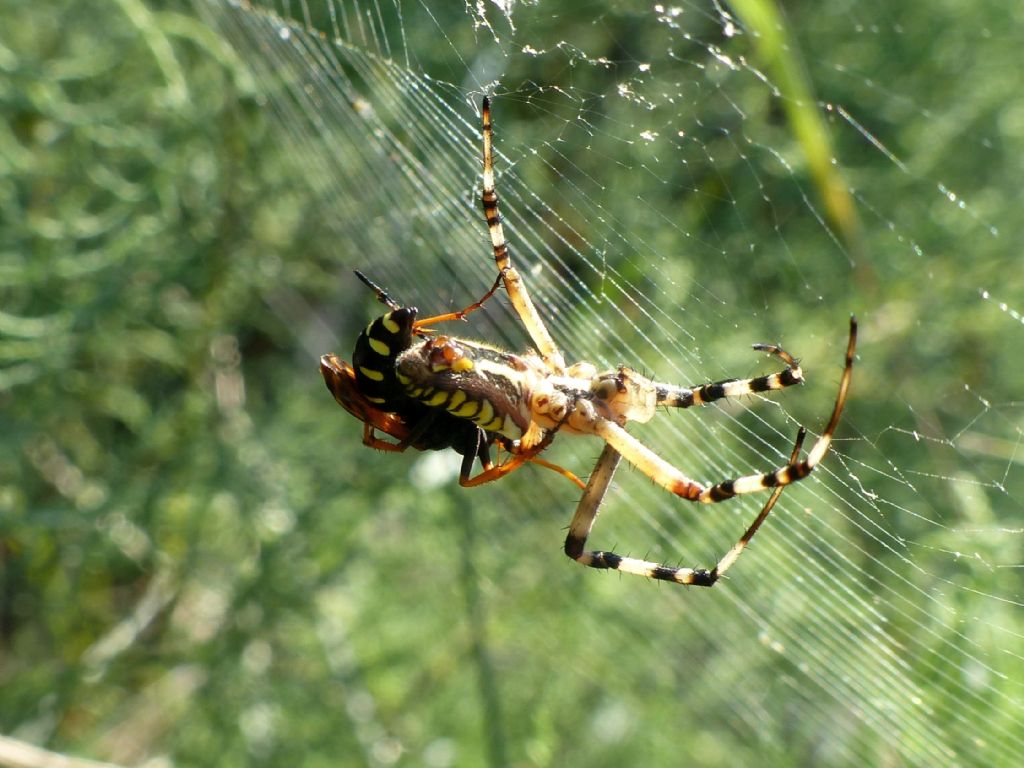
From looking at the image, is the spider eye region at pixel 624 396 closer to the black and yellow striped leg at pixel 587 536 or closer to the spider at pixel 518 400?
the spider at pixel 518 400

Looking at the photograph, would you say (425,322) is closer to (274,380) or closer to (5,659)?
(274,380)

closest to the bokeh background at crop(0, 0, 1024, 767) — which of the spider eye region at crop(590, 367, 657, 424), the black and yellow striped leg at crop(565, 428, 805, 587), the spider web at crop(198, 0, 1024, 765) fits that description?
the spider web at crop(198, 0, 1024, 765)

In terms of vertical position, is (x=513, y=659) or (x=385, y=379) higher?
(x=385, y=379)

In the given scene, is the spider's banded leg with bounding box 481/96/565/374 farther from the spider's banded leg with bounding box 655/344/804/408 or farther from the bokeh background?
the bokeh background

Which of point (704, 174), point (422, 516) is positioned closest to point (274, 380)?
point (422, 516)

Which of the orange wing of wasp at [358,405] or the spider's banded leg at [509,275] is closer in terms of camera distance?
the orange wing of wasp at [358,405]

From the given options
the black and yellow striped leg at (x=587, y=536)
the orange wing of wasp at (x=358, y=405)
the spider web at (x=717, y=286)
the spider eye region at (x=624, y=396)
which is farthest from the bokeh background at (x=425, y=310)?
the orange wing of wasp at (x=358, y=405)
